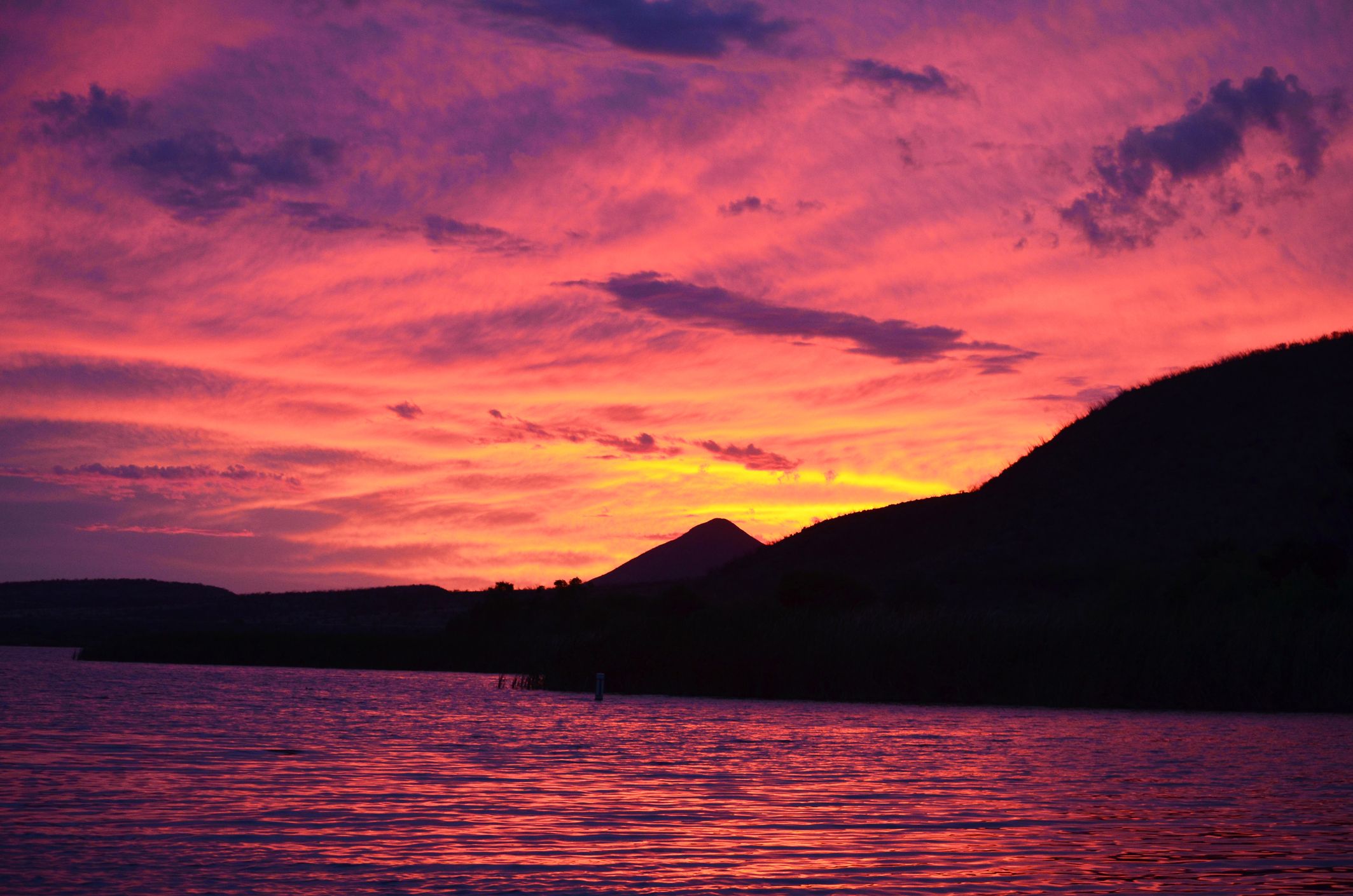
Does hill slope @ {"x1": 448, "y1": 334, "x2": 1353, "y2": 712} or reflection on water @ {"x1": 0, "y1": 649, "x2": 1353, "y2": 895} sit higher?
hill slope @ {"x1": 448, "y1": 334, "x2": 1353, "y2": 712}

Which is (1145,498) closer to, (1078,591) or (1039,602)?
(1078,591)

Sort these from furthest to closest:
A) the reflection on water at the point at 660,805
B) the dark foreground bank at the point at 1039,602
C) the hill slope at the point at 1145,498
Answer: the hill slope at the point at 1145,498 < the dark foreground bank at the point at 1039,602 < the reflection on water at the point at 660,805

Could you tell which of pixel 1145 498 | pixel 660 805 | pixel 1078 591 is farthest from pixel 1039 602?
pixel 660 805

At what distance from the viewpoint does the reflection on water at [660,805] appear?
38.5 ft

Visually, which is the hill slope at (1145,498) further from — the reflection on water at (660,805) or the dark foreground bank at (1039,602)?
the reflection on water at (660,805)

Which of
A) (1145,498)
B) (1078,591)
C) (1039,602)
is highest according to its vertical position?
(1145,498)

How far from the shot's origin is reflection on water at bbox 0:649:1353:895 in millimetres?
11734

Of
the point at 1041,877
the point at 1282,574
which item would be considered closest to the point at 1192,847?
the point at 1041,877

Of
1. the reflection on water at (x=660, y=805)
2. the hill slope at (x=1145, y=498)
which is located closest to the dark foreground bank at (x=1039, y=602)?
the hill slope at (x=1145, y=498)

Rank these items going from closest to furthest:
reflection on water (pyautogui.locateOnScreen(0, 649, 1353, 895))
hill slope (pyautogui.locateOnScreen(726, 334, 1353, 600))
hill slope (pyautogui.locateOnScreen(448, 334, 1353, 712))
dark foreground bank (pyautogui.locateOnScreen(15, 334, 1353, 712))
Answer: reflection on water (pyautogui.locateOnScreen(0, 649, 1353, 895)) < hill slope (pyautogui.locateOnScreen(448, 334, 1353, 712)) < dark foreground bank (pyautogui.locateOnScreen(15, 334, 1353, 712)) < hill slope (pyautogui.locateOnScreen(726, 334, 1353, 600))

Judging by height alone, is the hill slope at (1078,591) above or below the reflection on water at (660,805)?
above

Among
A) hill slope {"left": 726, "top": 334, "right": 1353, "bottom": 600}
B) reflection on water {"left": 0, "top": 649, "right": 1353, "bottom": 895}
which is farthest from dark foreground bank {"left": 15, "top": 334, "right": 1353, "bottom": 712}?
reflection on water {"left": 0, "top": 649, "right": 1353, "bottom": 895}

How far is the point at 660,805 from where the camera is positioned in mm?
16547

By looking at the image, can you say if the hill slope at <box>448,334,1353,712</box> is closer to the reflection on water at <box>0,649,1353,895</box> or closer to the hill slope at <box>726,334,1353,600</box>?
the hill slope at <box>726,334,1353,600</box>
